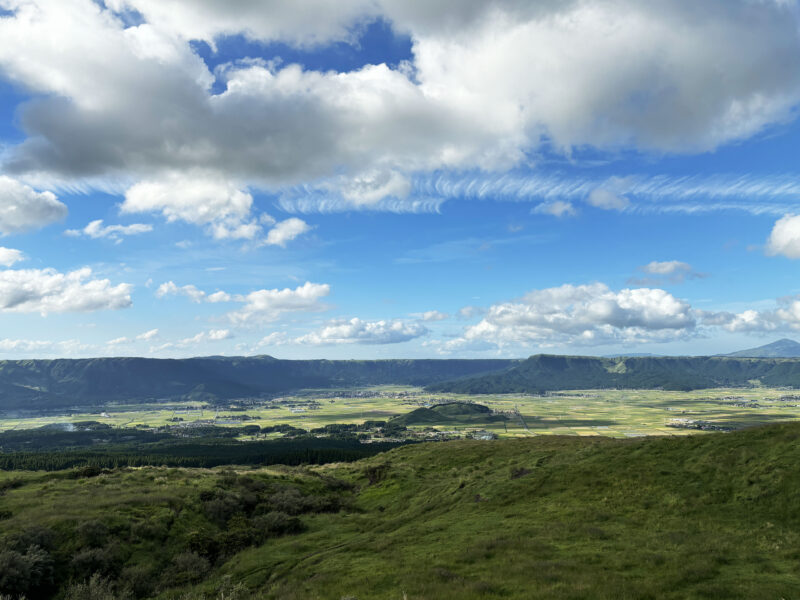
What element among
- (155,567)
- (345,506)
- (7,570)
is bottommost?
(345,506)

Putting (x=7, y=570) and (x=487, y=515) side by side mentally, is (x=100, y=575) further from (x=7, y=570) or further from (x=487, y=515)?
(x=487, y=515)

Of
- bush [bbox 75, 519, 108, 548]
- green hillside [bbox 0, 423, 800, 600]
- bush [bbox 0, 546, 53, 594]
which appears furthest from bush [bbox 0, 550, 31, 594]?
bush [bbox 75, 519, 108, 548]

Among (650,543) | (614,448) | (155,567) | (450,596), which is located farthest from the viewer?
(614,448)

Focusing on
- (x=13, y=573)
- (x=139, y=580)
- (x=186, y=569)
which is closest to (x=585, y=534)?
(x=186, y=569)

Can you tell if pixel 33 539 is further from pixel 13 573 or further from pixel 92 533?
pixel 13 573

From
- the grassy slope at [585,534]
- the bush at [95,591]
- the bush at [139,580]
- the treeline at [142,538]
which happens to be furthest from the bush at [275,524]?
the bush at [95,591]

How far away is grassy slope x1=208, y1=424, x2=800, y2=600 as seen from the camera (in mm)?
21953

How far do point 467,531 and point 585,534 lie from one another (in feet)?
→ 29.6

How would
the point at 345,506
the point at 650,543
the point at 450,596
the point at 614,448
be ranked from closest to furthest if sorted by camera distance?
the point at 450,596 → the point at 650,543 → the point at 614,448 → the point at 345,506

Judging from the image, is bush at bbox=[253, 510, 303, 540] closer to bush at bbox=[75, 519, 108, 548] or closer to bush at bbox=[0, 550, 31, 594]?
bush at bbox=[75, 519, 108, 548]

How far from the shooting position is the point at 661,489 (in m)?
38.5

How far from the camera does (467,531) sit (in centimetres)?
3447

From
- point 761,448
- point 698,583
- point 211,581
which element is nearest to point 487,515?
point 698,583

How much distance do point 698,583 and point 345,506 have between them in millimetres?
47308
